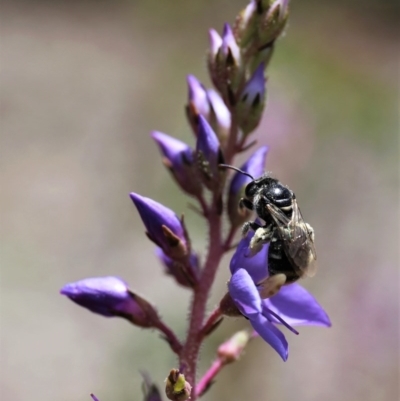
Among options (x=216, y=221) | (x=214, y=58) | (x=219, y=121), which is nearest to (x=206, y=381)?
(x=216, y=221)

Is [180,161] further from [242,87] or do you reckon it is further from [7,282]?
[7,282]

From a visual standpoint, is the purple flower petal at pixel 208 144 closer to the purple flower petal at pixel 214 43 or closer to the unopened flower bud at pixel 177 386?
the purple flower petal at pixel 214 43

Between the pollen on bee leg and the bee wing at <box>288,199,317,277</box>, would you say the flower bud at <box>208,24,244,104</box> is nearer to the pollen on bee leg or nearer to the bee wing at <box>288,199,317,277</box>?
the bee wing at <box>288,199,317,277</box>

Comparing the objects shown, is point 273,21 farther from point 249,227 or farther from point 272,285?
point 272,285

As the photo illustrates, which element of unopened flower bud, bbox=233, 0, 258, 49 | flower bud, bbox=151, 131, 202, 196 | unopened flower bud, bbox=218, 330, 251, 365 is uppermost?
unopened flower bud, bbox=233, 0, 258, 49

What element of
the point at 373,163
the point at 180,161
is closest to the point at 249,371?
the point at 180,161

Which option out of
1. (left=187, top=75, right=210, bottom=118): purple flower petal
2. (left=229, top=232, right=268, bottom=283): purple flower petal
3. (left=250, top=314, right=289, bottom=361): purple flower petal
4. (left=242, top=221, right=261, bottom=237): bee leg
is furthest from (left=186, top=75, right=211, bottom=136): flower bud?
(left=250, top=314, right=289, bottom=361): purple flower petal
